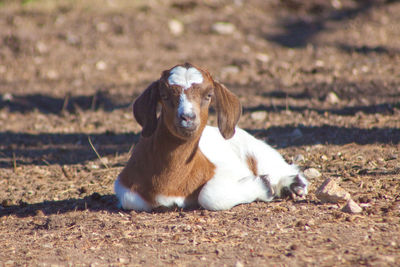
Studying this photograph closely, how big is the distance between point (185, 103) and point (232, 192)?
813 mm

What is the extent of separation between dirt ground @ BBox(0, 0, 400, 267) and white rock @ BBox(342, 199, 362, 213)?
0.06 metres

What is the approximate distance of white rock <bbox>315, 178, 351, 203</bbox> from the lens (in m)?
4.34

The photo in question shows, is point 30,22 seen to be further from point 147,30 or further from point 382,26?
point 382,26

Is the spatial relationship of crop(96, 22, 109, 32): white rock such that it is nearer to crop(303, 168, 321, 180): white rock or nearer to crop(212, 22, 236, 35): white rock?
crop(212, 22, 236, 35): white rock

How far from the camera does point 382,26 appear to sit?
11.1 meters

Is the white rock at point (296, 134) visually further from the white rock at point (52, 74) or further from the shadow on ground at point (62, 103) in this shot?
the white rock at point (52, 74)

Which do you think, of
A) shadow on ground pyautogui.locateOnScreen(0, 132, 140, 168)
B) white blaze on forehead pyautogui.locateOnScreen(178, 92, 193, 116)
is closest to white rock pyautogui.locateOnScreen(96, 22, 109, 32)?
shadow on ground pyautogui.locateOnScreen(0, 132, 140, 168)

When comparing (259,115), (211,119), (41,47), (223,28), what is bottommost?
(211,119)

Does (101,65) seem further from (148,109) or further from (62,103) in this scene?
(148,109)

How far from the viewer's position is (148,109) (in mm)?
4422

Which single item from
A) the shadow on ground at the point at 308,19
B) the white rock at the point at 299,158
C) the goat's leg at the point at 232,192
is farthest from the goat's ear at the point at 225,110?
the shadow on ground at the point at 308,19

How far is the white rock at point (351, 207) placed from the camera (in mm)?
4117

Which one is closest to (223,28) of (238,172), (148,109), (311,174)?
(311,174)

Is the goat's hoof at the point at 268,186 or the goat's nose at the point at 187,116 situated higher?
the goat's nose at the point at 187,116
